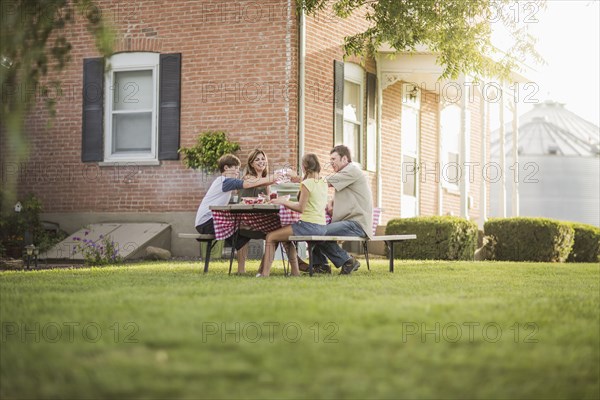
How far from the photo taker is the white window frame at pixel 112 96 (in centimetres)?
1548

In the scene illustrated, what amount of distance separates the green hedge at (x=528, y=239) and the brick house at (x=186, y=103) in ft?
2.65

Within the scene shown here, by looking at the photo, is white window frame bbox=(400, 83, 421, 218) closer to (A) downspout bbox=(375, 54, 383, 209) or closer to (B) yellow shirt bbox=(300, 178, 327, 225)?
(A) downspout bbox=(375, 54, 383, 209)

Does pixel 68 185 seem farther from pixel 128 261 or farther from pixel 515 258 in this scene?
pixel 515 258

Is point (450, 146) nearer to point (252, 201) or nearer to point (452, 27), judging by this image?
point (452, 27)

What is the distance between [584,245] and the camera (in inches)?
687

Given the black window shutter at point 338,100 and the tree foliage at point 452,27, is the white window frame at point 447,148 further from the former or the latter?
the tree foliage at point 452,27

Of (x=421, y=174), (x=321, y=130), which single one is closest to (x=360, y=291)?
(x=321, y=130)

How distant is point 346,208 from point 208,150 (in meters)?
4.52

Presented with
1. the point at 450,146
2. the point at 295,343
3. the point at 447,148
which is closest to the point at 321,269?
the point at 295,343

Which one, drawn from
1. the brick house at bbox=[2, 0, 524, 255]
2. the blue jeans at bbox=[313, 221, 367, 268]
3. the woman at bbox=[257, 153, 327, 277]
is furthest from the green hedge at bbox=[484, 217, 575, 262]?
the woman at bbox=[257, 153, 327, 277]

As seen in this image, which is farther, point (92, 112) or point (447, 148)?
point (447, 148)

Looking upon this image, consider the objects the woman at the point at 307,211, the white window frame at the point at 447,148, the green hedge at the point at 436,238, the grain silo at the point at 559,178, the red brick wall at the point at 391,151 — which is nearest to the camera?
the woman at the point at 307,211

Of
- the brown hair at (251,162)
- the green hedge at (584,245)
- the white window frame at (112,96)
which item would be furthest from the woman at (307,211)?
the green hedge at (584,245)

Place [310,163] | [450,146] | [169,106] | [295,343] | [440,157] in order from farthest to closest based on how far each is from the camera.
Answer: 1. [450,146]
2. [440,157]
3. [169,106]
4. [310,163]
5. [295,343]
